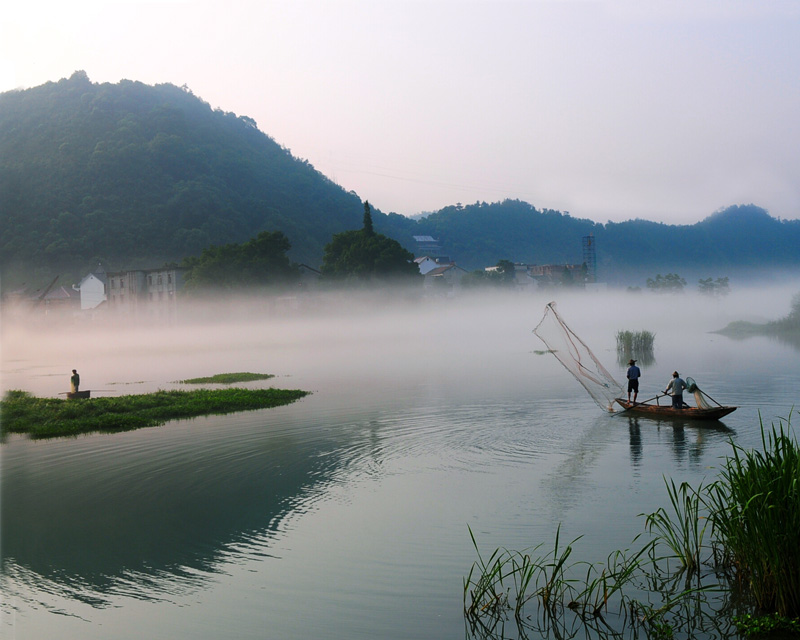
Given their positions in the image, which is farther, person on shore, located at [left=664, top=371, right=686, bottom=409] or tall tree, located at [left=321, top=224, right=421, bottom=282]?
tall tree, located at [left=321, top=224, right=421, bottom=282]

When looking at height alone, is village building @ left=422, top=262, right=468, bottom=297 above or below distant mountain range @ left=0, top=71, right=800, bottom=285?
below

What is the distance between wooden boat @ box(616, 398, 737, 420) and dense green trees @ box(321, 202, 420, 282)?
78.5 meters

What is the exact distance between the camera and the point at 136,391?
4028 cm

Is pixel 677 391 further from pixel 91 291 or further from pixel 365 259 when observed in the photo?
pixel 91 291

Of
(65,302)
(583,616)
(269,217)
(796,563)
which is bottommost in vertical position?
(583,616)

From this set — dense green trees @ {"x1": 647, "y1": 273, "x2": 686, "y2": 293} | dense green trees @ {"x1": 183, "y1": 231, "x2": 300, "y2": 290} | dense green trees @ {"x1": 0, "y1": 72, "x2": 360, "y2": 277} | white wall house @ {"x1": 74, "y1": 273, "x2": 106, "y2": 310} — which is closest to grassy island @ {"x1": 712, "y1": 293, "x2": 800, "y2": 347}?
dense green trees @ {"x1": 183, "y1": 231, "x2": 300, "y2": 290}

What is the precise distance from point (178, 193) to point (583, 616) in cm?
14101

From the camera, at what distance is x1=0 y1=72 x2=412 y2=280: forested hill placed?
12312cm

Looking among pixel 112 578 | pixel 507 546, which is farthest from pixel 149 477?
pixel 507 546

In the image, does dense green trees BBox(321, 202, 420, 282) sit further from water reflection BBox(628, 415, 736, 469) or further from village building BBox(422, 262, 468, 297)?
water reflection BBox(628, 415, 736, 469)

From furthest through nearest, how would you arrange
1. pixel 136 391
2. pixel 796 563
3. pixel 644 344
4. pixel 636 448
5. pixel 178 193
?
1. pixel 178 193
2. pixel 644 344
3. pixel 136 391
4. pixel 636 448
5. pixel 796 563

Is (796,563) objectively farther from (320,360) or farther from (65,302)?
(65,302)

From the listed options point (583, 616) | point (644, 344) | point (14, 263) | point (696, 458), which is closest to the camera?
point (583, 616)

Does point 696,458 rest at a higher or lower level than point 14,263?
lower
